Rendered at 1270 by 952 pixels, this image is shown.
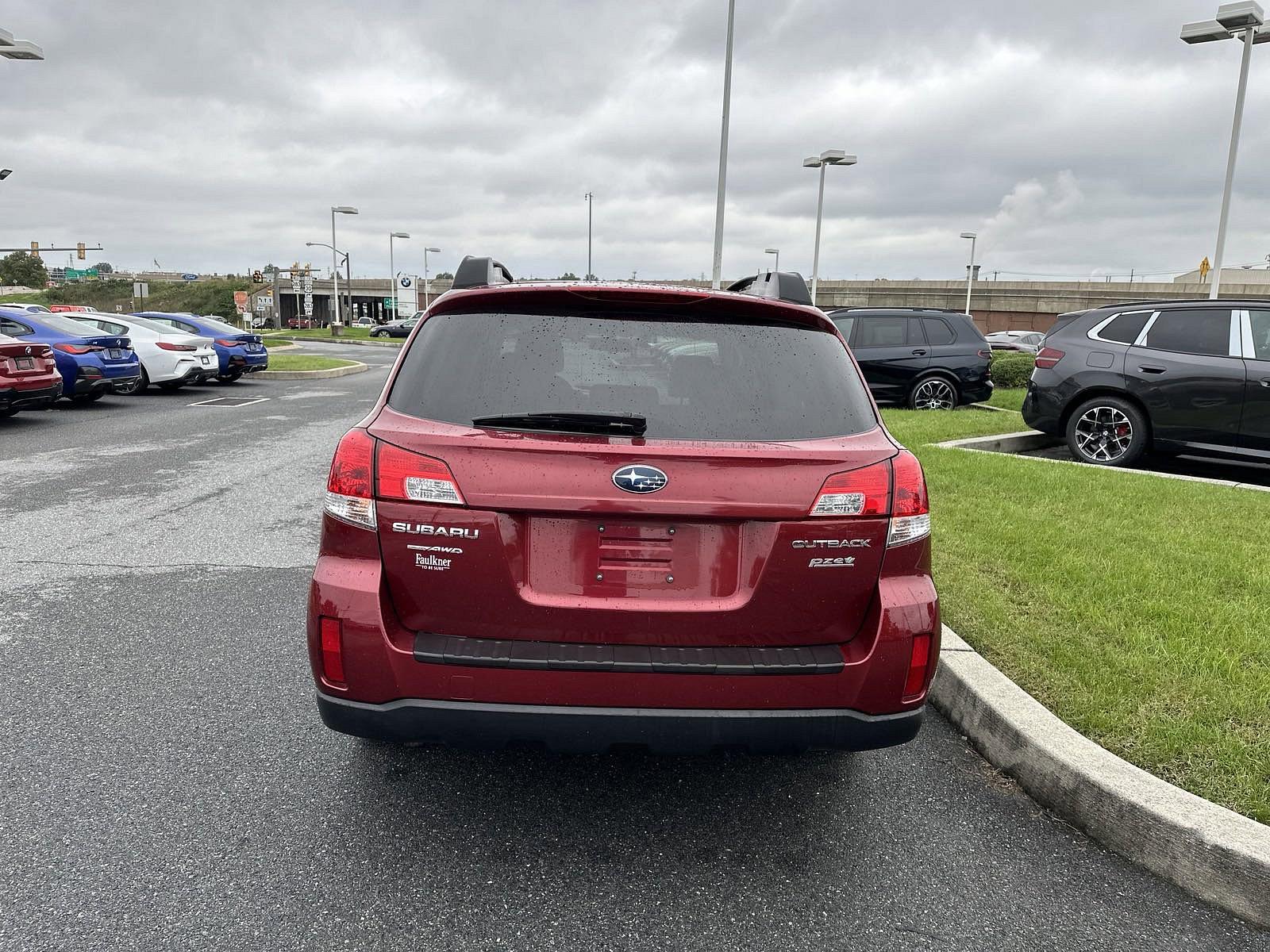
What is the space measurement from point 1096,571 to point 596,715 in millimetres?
3465

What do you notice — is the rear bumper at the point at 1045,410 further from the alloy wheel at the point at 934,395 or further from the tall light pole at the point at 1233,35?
the tall light pole at the point at 1233,35

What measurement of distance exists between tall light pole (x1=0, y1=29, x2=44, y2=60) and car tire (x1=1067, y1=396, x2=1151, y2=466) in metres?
21.9

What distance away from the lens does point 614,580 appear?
8.09 feet

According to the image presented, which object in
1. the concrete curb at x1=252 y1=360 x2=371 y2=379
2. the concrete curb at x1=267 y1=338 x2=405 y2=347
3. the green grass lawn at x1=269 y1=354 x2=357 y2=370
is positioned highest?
the green grass lawn at x1=269 y1=354 x2=357 y2=370

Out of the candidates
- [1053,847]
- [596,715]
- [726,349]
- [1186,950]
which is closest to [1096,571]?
[1053,847]

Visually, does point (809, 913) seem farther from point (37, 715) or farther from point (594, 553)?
point (37, 715)

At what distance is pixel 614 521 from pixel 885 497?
2.58ft

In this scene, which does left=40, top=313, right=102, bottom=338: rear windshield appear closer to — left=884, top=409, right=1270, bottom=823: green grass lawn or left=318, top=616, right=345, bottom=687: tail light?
left=884, top=409, right=1270, bottom=823: green grass lawn

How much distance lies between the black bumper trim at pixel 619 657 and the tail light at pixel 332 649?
219mm

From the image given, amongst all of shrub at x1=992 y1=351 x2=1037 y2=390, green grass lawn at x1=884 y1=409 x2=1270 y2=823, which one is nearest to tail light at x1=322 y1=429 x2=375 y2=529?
green grass lawn at x1=884 y1=409 x2=1270 y2=823

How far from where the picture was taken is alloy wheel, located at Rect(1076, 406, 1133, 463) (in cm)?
873

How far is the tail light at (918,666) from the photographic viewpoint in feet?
8.50

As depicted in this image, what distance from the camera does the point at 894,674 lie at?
257 centimetres

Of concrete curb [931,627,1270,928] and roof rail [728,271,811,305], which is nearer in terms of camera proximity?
concrete curb [931,627,1270,928]
